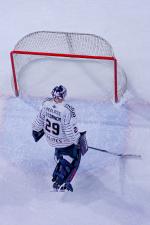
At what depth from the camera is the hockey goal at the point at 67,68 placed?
26.8 feet

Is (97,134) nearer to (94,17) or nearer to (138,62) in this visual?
(138,62)

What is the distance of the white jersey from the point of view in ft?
21.0

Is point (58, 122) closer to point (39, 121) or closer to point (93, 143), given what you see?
point (39, 121)

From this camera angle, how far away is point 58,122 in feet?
21.1

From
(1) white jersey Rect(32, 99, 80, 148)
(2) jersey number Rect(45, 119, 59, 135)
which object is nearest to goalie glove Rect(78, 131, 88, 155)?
(1) white jersey Rect(32, 99, 80, 148)

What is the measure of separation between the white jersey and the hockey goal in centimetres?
155

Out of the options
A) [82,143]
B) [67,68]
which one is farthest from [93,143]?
[67,68]

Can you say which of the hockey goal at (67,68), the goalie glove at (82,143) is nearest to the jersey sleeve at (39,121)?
the goalie glove at (82,143)

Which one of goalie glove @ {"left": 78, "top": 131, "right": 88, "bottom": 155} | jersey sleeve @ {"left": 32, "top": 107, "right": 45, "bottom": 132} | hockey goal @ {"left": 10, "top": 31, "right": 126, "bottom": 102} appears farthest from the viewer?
hockey goal @ {"left": 10, "top": 31, "right": 126, "bottom": 102}

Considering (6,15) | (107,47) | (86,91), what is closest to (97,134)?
(86,91)

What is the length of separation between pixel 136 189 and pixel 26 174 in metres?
1.35

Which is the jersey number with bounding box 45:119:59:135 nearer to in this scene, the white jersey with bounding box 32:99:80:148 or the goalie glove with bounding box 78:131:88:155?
the white jersey with bounding box 32:99:80:148

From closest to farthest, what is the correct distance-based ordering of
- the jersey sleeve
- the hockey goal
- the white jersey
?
1. the white jersey
2. the jersey sleeve
3. the hockey goal

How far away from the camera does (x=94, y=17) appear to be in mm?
9203
